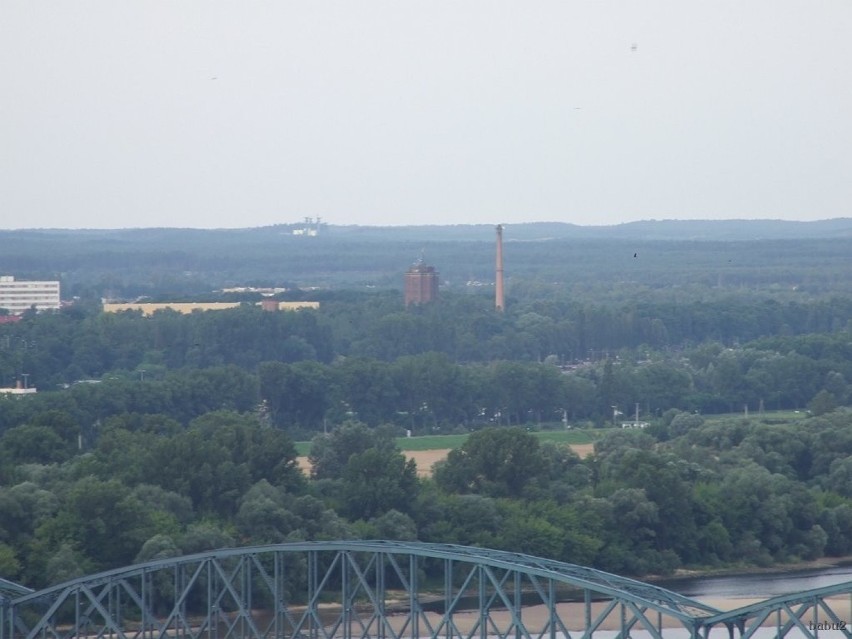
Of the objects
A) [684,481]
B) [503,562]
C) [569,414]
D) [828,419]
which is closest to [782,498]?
[684,481]

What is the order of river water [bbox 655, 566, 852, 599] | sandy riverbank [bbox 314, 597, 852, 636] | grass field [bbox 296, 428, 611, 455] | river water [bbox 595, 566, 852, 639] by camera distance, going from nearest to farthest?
sandy riverbank [bbox 314, 597, 852, 636], river water [bbox 595, 566, 852, 639], river water [bbox 655, 566, 852, 599], grass field [bbox 296, 428, 611, 455]

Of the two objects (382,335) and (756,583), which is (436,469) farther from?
(382,335)

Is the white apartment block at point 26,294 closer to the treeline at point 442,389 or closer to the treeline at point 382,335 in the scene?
the treeline at point 382,335

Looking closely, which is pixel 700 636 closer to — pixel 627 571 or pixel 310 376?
pixel 627 571

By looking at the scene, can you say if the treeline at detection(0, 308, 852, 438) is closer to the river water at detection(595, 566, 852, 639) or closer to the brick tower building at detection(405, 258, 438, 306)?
the river water at detection(595, 566, 852, 639)

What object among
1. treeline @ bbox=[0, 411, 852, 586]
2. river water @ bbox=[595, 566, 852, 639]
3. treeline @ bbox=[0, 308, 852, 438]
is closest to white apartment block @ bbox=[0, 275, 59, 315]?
treeline @ bbox=[0, 308, 852, 438]

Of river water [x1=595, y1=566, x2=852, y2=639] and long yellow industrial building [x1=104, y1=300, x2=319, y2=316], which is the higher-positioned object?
river water [x1=595, y1=566, x2=852, y2=639]

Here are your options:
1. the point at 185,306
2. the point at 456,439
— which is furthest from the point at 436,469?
the point at 185,306
